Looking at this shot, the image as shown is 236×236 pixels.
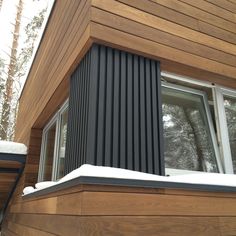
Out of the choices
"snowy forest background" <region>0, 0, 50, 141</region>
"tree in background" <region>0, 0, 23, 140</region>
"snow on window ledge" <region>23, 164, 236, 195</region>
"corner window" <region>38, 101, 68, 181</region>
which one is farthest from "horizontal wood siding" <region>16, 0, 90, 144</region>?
"snowy forest background" <region>0, 0, 50, 141</region>

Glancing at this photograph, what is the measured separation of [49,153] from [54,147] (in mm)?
343

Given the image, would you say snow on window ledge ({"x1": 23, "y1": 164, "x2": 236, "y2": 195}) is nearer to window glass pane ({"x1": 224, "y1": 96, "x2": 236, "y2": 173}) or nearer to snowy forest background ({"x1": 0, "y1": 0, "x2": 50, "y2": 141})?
window glass pane ({"x1": 224, "y1": 96, "x2": 236, "y2": 173})

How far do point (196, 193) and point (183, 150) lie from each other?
942 mm

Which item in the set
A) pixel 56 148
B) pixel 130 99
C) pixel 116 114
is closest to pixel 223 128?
pixel 130 99

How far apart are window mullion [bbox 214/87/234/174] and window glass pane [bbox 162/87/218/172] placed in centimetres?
11

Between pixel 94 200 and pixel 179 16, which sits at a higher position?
pixel 179 16

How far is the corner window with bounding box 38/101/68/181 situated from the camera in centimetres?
338

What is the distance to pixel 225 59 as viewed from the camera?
2701 mm

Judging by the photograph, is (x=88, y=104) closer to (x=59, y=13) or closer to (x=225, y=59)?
(x=225, y=59)

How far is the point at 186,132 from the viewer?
8.98ft

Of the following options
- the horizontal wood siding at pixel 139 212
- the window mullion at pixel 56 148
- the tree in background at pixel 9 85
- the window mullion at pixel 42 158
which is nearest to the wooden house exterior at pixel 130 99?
the horizontal wood siding at pixel 139 212

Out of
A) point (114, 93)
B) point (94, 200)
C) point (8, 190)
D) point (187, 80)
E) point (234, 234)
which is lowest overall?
point (234, 234)

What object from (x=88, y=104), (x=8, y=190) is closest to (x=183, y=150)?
(x=88, y=104)

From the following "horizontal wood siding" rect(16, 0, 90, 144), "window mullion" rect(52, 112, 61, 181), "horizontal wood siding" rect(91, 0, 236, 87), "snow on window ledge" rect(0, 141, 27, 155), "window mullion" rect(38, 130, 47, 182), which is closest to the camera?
"horizontal wood siding" rect(91, 0, 236, 87)
